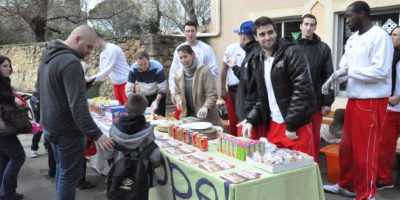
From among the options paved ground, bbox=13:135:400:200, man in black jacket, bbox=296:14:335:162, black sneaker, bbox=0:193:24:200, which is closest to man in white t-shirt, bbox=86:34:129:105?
paved ground, bbox=13:135:400:200

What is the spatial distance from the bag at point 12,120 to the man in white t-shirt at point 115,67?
155cm

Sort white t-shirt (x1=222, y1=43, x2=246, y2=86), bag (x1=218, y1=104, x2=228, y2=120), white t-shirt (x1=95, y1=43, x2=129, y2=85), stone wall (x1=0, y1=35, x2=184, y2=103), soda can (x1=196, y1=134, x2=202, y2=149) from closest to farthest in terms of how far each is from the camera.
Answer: soda can (x1=196, y1=134, x2=202, y2=149), white t-shirt (x1=222, y1=43, x2=246, y2=86), white t-shirt (x1=95, y1=43, x2=129, y2=85), bag (x1=218, y1=104, x2=228, y2=120), stone wall (x1=0, y1=35, x2=184, y2=103)

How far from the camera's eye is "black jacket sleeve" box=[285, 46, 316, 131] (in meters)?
2.50

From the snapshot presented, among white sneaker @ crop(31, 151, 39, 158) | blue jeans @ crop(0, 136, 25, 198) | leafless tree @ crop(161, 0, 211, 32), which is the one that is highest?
leafless tree @ crop(161, 0, 211, 32)

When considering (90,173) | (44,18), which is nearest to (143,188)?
(90,173)

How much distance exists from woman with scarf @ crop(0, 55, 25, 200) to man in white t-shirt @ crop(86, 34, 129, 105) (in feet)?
5.17

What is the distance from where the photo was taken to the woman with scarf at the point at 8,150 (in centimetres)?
344

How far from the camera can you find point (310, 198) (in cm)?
230

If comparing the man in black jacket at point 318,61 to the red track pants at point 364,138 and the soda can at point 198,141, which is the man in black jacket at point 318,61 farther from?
the soda can at point 198,141

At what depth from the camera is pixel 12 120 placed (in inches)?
136

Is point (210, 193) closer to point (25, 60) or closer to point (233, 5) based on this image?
point (233, 5)

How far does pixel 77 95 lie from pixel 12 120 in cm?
142

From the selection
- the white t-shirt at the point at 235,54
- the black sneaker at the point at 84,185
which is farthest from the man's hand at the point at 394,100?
the black sneaker at the point at 84,185

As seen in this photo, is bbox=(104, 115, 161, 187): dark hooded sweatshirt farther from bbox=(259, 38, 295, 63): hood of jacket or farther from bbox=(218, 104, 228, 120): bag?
bbox=(218, 104, 228, 120): bag
